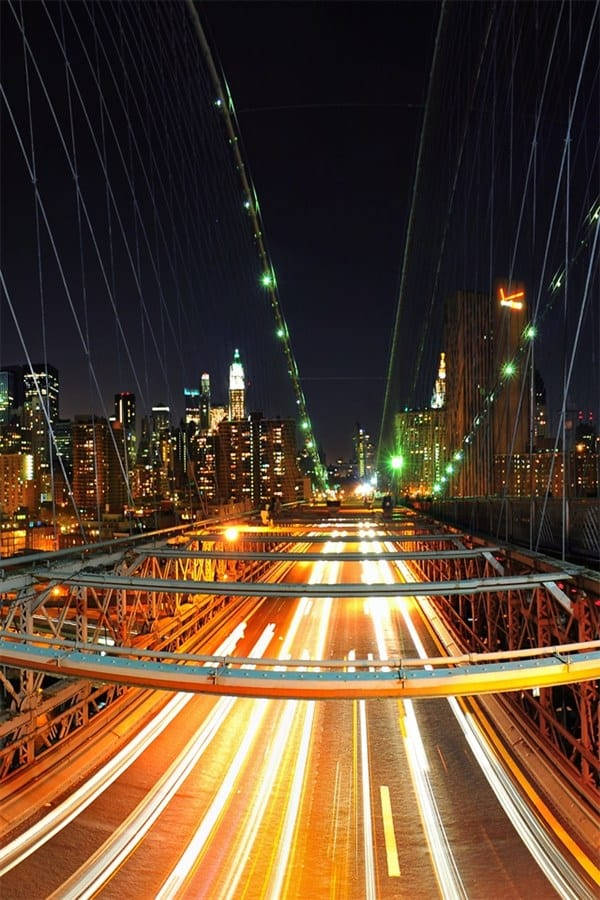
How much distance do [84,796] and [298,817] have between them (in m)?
2.64

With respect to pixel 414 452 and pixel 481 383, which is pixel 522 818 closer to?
pixel 481 383

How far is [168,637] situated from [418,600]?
37.7 ft

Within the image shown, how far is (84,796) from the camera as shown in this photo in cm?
699

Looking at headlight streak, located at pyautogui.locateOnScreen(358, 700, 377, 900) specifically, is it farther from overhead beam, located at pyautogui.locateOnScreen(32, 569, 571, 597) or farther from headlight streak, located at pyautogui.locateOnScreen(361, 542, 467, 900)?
overhead beam, located at pyautogui.locateOnScreen(32, 569, 571, 597)

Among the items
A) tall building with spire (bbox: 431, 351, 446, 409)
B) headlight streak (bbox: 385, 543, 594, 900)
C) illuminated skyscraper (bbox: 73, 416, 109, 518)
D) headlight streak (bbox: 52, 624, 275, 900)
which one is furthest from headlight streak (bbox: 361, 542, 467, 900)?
illuminated skyscraper (bbox: 73, 416, 109, 518)

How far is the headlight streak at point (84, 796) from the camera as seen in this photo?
19.7 feet

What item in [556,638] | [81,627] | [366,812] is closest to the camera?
[366,812]

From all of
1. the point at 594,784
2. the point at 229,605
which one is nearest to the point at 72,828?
the point at 594,784

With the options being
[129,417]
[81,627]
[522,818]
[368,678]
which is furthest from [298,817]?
[129,417]

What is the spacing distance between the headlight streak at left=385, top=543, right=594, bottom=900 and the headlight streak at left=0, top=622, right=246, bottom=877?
4747 millimetres

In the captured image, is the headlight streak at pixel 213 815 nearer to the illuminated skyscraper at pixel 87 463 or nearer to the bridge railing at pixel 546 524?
the bridge railing at pixel 546 524

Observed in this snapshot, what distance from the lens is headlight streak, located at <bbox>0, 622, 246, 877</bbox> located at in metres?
5.99

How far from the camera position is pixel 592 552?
8.23 meters

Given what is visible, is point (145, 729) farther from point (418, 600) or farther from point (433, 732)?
point (418, 600)
